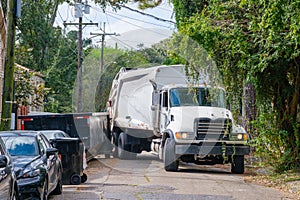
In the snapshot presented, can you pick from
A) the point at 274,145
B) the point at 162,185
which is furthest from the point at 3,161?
the point at 274,145

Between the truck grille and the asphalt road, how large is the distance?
121 centimetres

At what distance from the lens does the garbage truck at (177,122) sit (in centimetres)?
1944

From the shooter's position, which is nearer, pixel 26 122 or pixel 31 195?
pixel 31 195

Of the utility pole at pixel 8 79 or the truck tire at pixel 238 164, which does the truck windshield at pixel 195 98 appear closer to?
the truck tire at pixel 238 164

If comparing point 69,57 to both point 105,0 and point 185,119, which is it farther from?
point 185,119

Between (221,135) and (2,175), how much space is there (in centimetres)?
1194

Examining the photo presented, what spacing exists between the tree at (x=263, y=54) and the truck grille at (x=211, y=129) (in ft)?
5.79

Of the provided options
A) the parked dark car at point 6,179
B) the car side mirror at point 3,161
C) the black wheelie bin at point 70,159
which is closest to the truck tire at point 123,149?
the black wheelie bin at point 70,159

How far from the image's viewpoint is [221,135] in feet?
64.5

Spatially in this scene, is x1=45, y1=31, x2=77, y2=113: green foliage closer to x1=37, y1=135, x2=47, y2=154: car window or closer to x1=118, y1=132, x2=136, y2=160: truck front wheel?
x1=118, y1=132, x2=136, y2=160: truck front wheel

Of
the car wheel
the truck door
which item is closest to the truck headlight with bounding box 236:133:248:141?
the truck door

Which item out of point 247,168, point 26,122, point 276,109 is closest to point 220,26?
point 276,109

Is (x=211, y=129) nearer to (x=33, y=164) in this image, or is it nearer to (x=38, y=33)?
(x=33, y=164)

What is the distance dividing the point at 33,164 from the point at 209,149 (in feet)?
28.9
